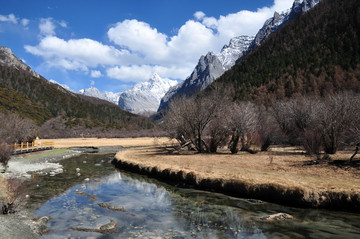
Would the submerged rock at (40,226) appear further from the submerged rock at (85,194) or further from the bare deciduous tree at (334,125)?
the bare deciduous tree at (334,125)

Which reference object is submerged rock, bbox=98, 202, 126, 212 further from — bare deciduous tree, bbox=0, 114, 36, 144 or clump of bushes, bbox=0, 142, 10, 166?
bare deciduous tree, bbox=0, 114, 36, 144

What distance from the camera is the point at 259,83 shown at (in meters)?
128

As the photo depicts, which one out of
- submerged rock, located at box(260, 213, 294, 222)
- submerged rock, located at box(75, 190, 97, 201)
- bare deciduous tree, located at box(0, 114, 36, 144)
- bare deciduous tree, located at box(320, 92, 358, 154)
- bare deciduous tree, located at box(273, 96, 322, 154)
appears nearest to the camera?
submerged rock, located at box(260, 213, 294, 222)

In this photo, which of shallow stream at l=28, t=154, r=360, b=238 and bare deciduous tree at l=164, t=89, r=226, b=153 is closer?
shallow stream at l=28, t=154, r=360, b=238

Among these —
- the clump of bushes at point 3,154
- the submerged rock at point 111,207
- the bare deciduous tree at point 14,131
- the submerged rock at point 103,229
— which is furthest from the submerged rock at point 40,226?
the bare deciduous tree at point 14,131

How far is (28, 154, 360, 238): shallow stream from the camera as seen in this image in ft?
35.3

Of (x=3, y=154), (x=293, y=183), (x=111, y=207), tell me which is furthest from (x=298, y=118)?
(x=3, y=154)

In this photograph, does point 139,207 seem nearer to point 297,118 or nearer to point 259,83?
point 297,118

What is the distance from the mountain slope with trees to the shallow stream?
77.8 m

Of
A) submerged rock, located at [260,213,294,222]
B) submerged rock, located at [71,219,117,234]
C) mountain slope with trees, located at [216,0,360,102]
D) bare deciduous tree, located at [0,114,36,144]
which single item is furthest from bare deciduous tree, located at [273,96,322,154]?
bare deciduous tree, located at [0,114,36,144]

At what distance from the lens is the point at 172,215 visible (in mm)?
13414

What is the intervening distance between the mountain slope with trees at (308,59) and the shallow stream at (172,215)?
77.8 metres

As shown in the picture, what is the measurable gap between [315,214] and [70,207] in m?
13.7

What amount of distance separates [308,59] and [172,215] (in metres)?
130
